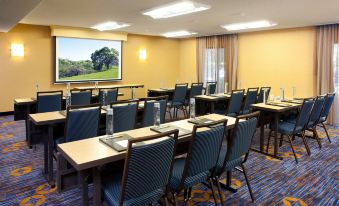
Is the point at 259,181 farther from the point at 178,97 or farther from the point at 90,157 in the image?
the point at 178,97

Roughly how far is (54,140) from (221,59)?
21.4ft

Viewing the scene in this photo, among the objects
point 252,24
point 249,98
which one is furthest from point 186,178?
point 252,24

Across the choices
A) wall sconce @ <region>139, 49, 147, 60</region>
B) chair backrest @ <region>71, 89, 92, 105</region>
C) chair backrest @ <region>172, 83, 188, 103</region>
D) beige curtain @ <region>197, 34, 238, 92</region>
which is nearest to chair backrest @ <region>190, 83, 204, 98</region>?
chair backrest @ <region>172, 83, 188, 103</region>

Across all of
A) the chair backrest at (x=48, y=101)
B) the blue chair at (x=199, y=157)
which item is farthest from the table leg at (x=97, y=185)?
the chair backrest at (x=48, y=101)

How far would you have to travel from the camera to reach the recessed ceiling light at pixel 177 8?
3978 millimetres

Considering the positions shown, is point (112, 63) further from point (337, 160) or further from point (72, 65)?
point (337, 160)

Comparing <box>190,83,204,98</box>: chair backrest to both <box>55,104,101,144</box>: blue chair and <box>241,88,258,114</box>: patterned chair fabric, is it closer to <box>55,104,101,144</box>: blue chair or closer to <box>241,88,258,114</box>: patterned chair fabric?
<box>241,88,258,114</box>: patterned chair fabric

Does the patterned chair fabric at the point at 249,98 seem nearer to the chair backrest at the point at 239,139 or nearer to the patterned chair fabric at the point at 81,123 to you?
the chair backrest at the point at 239,139

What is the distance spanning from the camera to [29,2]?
11.6 feet

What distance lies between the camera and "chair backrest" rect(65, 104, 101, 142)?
2936 mm

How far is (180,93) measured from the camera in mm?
6598

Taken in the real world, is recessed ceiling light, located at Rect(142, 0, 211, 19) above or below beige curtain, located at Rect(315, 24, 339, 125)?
above

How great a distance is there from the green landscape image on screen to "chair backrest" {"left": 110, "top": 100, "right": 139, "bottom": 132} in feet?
16.7

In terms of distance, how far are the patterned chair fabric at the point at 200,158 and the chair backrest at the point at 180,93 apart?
4.22 m
